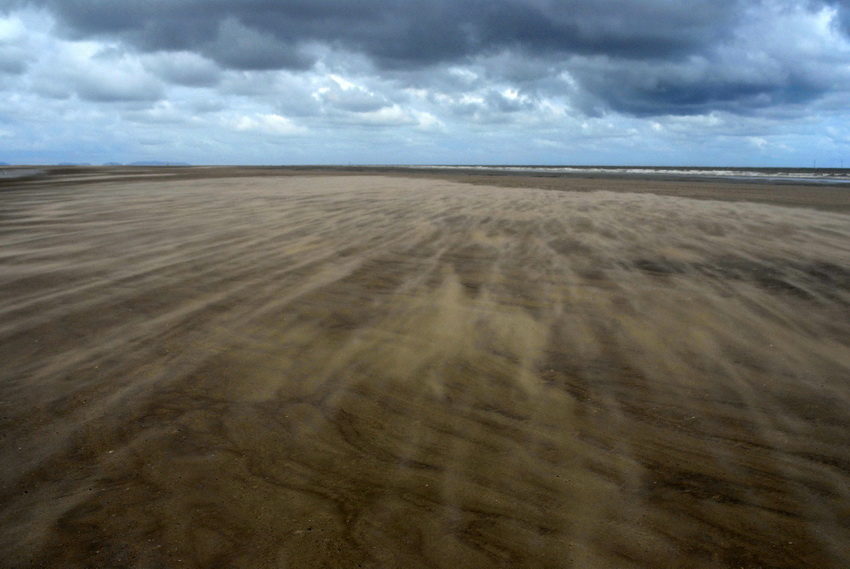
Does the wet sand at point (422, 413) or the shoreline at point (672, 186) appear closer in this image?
the wet sand at point (422, 413)

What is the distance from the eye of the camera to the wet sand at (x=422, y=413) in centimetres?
219

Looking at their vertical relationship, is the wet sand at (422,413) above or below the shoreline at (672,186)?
below

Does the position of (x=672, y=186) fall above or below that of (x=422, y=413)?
above

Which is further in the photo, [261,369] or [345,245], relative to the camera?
[345,245]

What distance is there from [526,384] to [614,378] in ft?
2.08

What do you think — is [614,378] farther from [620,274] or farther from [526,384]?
[620,274]

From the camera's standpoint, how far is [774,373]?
12.2 feet

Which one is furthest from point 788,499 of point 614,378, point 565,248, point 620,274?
point 565,248

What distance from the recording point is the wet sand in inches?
86.3

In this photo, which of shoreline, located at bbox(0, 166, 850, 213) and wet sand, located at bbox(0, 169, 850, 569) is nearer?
wet sand, located at bbox(0, 169, 850, 569)

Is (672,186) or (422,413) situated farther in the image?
Answer: (672,186)

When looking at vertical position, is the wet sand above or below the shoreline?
below

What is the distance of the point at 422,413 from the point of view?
3.16 metres

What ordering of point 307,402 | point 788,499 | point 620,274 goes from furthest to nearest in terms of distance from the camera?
point 620,274 < point 307,402 < point 788,499
